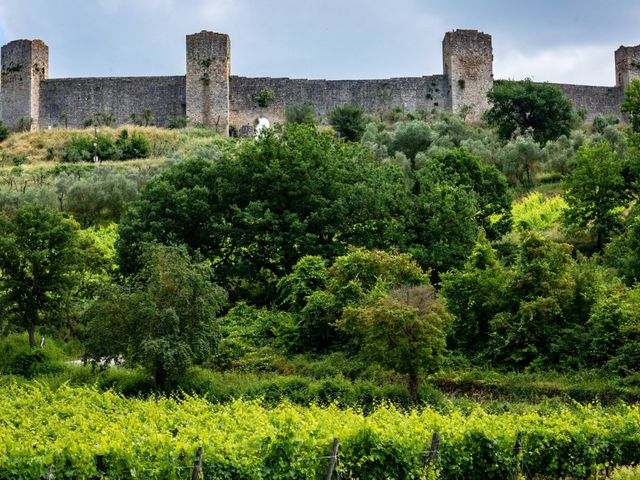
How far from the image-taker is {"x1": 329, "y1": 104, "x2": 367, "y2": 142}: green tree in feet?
182

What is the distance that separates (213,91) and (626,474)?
46.3m

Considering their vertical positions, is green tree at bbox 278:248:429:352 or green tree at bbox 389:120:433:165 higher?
A: green tree at bbox 389:120:433:165

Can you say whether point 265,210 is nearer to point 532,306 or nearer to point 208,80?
point 532,306

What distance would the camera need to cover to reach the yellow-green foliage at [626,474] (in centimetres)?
1487

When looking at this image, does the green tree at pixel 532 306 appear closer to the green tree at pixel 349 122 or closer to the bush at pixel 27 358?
the bush at pixel 27 358

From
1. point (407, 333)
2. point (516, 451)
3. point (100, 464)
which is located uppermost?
point (407, 333)

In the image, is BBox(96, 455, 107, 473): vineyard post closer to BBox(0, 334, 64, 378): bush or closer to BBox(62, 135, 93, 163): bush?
BBox(0, 334, 64, 378): bush

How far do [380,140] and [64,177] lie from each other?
16.0 metres

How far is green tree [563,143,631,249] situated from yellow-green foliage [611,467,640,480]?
1936cm

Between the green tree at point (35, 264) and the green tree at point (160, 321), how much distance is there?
12.2ft

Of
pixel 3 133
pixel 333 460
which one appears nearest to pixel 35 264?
pixel 333 460

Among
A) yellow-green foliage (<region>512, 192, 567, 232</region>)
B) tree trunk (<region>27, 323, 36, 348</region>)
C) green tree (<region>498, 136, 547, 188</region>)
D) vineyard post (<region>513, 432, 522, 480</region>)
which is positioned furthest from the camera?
green tree (<region>498, 136, 547, 188</region>)

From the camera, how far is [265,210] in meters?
33.2

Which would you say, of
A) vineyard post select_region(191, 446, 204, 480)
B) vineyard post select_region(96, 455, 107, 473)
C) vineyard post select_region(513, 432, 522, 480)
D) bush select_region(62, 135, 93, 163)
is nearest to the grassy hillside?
bush select_region(62, 135, 93, 163)
